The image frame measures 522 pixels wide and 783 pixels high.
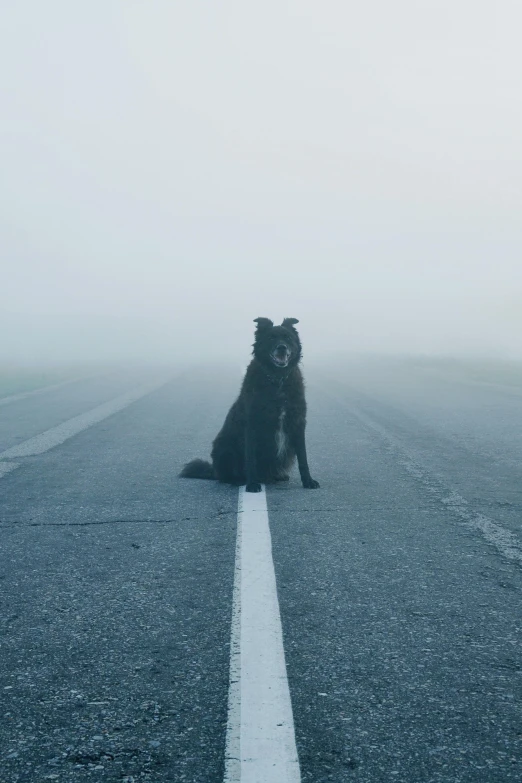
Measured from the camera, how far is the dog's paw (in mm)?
7711

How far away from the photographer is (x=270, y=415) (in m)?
7.91

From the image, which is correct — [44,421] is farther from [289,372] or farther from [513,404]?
[513,404]

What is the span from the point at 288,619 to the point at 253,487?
3638 mm

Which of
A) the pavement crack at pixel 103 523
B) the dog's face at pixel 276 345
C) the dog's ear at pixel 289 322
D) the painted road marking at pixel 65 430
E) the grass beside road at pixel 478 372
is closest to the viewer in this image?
the pavement crack at pixel 103 523

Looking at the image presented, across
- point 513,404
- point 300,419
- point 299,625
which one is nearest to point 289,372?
point 300,419

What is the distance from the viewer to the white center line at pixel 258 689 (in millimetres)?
2717

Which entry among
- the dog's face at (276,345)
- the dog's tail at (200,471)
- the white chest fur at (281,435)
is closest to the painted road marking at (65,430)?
the dog's tail at (200,471)

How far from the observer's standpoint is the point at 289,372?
→ 788 centimetres

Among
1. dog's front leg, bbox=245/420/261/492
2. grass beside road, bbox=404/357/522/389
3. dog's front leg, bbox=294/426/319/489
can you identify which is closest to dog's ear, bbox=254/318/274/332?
dog's front leg, bbox=245/420/261/492

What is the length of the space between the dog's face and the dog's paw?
110 centimetres

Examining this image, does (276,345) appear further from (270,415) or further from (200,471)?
(200,471)

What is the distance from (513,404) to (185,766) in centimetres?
1473

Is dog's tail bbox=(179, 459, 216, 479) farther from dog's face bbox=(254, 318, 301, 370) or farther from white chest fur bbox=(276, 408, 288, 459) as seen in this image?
dog's face bbox=(254, 318, 301, 370)

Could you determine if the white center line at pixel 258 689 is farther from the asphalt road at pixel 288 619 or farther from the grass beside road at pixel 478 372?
the grass beside road at pixel 478 372
